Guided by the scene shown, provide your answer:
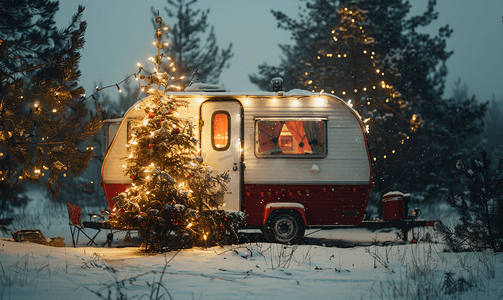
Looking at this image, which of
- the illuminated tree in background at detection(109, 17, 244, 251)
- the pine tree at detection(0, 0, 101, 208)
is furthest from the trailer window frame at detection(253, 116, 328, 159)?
the pine tree at detection(0, 0, 101, 208)

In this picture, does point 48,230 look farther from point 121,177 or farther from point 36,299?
point 36,299

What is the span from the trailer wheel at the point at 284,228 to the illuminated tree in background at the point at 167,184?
837 mm

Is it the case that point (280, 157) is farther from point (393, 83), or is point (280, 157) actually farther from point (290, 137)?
point (393, 83)

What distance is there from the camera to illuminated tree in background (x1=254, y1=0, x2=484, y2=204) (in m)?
16.0

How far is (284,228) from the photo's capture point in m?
8.38

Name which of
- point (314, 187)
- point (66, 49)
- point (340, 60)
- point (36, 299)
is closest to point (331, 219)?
point (314, 187)

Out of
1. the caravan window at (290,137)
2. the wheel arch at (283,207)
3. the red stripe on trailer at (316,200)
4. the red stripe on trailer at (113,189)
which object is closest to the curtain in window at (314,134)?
the caravan window at (290,137)

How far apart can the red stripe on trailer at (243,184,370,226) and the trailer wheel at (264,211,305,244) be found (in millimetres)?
173

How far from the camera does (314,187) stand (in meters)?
8.32

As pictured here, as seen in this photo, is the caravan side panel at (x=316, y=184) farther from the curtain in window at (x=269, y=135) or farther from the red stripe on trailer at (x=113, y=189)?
the red stripe on trailer at (x=113, y=189)

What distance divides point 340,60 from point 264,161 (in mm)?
15948

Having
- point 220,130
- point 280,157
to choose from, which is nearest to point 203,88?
point 220,130

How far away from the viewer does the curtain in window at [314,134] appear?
8430 millimetres

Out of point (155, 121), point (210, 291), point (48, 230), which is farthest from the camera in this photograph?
point (48, 230)
